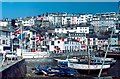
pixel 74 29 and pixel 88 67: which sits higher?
pixel 74 29

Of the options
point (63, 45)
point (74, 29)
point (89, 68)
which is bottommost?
Result: point (89, 68)

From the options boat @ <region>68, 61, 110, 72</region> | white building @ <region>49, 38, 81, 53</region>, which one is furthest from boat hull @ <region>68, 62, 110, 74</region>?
white building @ <region>49, 38, 81, 53</region>

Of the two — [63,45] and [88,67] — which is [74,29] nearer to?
[63,45]

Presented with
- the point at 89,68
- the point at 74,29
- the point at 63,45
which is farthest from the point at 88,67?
the point at 74,29

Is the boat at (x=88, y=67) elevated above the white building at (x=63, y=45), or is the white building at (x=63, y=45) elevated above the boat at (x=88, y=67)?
the white building at (x=63, y=45)

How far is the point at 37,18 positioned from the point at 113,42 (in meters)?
19.6

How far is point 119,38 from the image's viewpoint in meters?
30.5

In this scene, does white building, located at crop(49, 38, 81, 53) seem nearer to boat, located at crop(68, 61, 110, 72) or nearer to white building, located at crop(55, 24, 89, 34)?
white building, located at crop(55, 24, 89, 34)

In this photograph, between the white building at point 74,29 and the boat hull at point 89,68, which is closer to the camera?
the boat hull at point 89,68

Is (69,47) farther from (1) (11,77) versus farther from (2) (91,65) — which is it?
(1) (11,77)

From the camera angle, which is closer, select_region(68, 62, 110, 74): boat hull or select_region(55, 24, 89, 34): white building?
select_region(68, 62, 110, 74): boat hull

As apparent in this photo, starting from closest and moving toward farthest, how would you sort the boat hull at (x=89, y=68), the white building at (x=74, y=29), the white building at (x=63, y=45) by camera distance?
the boat hull at (x=89, y=68)
the white building at (x=63, y=45)
the white building at (x=74, y=29)

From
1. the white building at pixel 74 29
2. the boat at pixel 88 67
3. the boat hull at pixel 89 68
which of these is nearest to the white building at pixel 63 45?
the white building at pixel 74 29

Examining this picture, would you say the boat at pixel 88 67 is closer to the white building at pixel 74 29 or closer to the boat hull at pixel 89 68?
the boat hull at pixel 89 68
